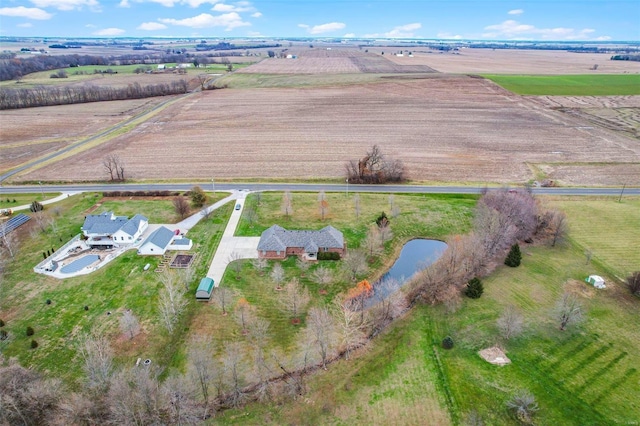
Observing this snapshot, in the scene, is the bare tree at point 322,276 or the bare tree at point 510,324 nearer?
Answer: the bare tree at point 510,324

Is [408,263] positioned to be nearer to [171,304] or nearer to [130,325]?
[171,304]

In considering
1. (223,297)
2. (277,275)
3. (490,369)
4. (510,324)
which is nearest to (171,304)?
(223,297)

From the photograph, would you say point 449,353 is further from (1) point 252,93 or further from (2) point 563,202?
(1) point 252,93

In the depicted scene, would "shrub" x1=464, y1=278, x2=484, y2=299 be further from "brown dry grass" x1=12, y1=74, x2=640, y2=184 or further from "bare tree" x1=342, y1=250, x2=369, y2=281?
"brown dry grass" x1=12, y1=74, x2=640, y2=184

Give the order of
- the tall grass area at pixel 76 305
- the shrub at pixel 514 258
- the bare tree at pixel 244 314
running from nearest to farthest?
the tall grass area at pixel 76 305, the bare tree at pixel 244 314, the shrub at pixel 514 258

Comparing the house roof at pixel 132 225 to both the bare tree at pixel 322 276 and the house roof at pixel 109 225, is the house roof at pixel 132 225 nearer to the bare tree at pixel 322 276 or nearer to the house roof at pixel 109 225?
the house roof at pixel 109 225

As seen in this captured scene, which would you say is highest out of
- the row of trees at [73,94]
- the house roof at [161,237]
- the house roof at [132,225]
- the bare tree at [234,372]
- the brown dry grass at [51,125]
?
the row of trees at [73,94]

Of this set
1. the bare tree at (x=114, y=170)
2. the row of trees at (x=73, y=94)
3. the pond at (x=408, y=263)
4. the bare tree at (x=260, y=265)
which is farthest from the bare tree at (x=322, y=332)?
the row of trees at (x=73, y=94)

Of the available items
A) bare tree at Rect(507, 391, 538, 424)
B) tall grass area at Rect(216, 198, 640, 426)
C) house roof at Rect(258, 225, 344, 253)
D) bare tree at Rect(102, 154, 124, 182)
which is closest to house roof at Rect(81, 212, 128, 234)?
bare tree at Rect(102, 154, 124, 182)
